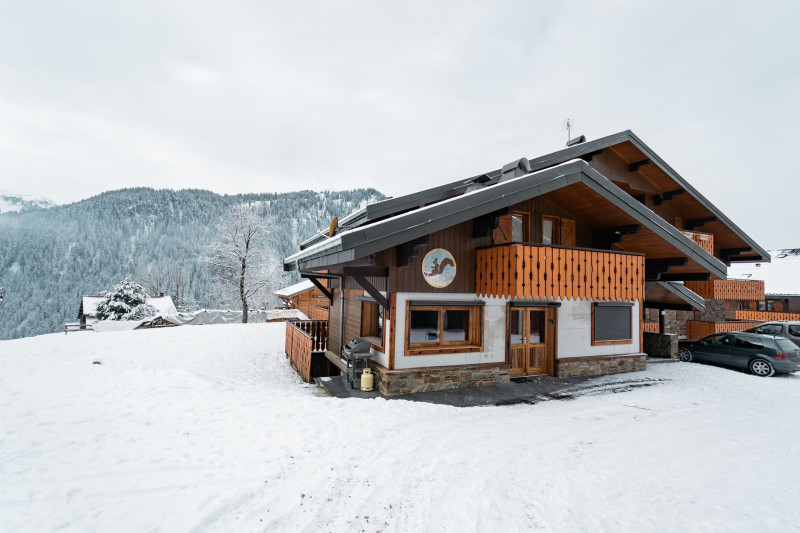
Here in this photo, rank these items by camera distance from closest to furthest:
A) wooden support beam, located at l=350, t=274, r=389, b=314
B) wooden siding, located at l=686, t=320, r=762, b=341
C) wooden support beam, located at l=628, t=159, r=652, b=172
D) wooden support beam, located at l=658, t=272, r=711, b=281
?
wooden support beam, located at l=350, t=274, r=389, b=314 < wooden support beam, located at l=658, t=272, r=711, b=281 < wooden support beam, located at l=628, t=159, r=652, b=172 < wooden siding, located at l=686, t=320, r=762, b=341

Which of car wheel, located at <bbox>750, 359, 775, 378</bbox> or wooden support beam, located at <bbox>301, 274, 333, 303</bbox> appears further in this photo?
wooden support beam, located at <bbox>301, 274, 333, 303</bbox>

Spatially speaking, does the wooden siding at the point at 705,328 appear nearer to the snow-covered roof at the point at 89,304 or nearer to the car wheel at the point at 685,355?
the car wheel at the point at 685,355

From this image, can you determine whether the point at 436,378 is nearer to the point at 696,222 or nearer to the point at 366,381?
the point at 366,381

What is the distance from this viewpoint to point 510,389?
9.38 meters

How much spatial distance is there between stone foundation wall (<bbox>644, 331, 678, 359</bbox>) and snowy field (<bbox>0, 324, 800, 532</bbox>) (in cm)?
531

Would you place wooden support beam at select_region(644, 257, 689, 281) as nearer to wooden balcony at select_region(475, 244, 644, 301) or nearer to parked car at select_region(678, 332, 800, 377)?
wooden balcony at select_region(475, 244, 644, 301)

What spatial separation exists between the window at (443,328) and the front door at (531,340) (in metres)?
1.17

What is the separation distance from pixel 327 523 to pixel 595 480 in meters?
3.38

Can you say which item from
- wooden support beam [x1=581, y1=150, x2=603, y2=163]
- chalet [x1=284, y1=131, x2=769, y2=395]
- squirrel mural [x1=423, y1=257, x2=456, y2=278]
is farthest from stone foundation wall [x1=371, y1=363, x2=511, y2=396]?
wooden support beam [x1=581, y1=150, x2=603, y2=163]

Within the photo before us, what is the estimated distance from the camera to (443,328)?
31.0ft

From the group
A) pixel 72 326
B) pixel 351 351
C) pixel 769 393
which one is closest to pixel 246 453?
pixel 351 351

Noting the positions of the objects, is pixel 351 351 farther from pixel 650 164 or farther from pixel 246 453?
pixel 650 164

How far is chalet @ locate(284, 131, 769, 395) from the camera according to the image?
8492 mm

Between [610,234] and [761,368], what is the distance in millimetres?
6777
